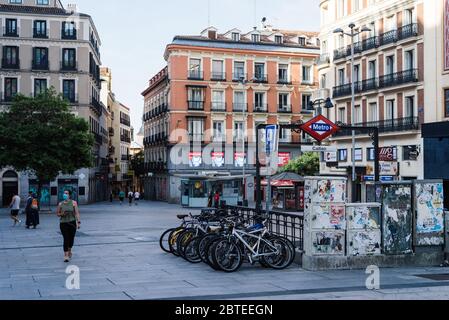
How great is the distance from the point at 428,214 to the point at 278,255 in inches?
152

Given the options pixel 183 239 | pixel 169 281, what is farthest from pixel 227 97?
pixel 169 281

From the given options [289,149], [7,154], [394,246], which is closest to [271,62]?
[289,149]

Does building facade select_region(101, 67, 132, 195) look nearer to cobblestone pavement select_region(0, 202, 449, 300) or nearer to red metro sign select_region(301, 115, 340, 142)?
cobblestone pavement select_region(0, 202, 449, 300)

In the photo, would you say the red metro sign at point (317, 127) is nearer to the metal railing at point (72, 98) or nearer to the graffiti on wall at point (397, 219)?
the graffiti on wall at point (397, 219)

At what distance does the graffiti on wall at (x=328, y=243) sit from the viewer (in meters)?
14.5

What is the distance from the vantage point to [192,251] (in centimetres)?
1616

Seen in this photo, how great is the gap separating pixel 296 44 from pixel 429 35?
112ft

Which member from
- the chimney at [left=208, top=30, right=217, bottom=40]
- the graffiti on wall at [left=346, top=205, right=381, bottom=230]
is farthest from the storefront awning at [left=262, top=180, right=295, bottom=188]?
the graffiti on wall at [left=346, top=205, right=381, bottom=230]

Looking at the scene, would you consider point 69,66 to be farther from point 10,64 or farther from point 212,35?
point 212,35

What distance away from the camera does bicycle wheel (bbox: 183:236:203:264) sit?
52.4ft

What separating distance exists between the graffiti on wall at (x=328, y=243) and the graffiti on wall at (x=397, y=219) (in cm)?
116

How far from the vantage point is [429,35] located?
40.8 meters

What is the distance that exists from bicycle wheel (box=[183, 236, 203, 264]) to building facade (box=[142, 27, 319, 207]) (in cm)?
4908
